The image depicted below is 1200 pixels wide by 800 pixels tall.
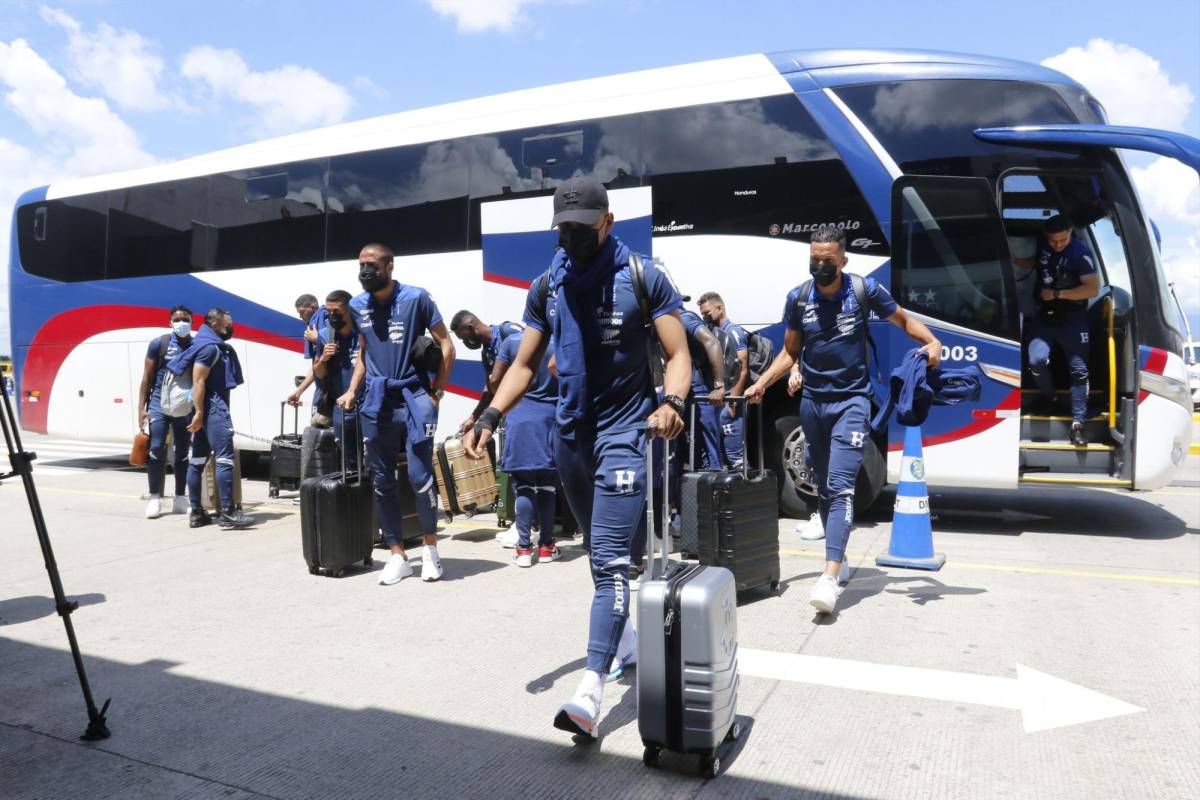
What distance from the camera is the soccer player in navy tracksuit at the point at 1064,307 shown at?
7.72m

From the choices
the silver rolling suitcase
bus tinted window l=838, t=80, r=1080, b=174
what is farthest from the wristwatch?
bus tinted window l=838, t=80, r=1080, b=174

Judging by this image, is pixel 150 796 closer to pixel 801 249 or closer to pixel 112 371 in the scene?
pixel 801 249

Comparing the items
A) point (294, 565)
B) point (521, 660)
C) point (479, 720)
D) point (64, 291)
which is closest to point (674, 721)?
point (479, 720)

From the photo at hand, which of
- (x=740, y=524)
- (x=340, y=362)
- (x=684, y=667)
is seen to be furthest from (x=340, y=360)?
(x=684, y=667)

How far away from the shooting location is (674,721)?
3061 millimetres

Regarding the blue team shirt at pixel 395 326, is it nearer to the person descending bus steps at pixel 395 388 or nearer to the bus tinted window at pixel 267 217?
the person descending bus steps at pixel 395 388

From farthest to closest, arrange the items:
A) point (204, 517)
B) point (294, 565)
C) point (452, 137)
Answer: point (452, 137)
point (204, 517)
point (294, 565)

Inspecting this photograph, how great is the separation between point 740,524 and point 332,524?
2.73m

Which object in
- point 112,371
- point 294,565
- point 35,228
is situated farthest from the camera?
point 35,228

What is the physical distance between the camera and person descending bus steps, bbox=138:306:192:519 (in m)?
8.45

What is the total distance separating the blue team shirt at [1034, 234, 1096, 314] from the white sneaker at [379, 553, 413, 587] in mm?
5655

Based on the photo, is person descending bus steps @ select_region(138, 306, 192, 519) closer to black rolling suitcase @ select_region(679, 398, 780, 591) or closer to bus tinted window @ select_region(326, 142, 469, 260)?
bus tinted window @ select_region(326, 142, 469, 260)

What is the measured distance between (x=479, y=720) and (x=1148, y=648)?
3231 millimetres

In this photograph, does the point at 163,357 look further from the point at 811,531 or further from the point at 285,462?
the point at 811,531
